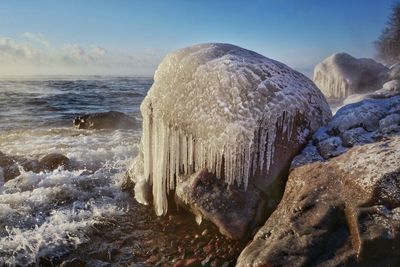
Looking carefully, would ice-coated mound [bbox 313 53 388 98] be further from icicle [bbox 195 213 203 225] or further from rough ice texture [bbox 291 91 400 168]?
icicle [bbox 195 213 203 225]

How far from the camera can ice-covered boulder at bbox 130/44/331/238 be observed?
530cm

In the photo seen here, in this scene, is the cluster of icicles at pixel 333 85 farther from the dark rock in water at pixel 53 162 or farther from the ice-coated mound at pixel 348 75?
the dark rock in water at pixel 53 162

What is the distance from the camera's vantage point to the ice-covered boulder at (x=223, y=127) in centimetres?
530

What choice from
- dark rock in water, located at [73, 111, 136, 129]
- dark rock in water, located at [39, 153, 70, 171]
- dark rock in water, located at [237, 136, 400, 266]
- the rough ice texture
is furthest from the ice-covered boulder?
dark rock in water, located at [73, 111, 136, 129]

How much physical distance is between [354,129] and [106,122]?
13.2 m

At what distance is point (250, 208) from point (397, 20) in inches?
1534

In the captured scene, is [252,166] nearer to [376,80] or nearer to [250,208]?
[250,208]

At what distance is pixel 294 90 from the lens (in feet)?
19.2

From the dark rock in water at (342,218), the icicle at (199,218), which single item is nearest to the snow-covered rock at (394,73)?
the dark rock in water at (342,218)

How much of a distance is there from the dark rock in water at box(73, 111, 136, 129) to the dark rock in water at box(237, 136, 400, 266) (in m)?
13.1

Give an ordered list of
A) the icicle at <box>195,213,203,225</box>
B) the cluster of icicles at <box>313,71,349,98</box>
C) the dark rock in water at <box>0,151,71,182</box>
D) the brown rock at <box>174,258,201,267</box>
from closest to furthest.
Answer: the brown rock at <box>174,258,201,267</box>
the icicle at <box>195,213,203,225</box>
the dark rock in water at <box>0,151,71,182</box>
the cluster of icicles at <box>313,71,349,98</box>

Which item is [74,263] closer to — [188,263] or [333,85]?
[188,263]

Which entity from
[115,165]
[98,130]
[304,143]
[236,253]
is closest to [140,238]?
[236,253]

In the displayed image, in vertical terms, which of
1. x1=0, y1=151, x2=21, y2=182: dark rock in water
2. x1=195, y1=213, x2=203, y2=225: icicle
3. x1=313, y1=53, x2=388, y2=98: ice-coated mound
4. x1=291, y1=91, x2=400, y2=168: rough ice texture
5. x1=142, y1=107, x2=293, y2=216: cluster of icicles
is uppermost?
x1=313, y1=53, x2=388, y2=98: ice-coated mound
